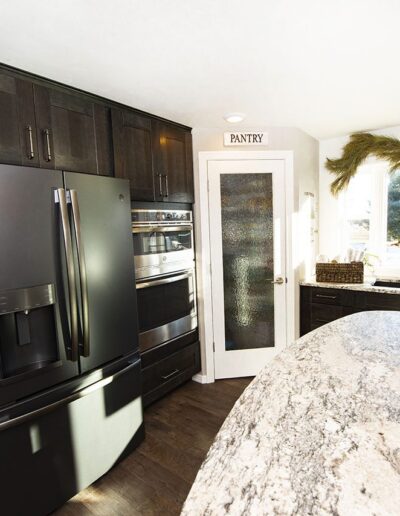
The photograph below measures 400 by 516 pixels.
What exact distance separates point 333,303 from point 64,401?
245 centimetres

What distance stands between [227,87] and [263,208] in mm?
1211

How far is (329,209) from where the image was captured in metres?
3.67

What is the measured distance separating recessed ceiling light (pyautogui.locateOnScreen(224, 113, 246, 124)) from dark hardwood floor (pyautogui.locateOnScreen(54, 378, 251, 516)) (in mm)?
2331

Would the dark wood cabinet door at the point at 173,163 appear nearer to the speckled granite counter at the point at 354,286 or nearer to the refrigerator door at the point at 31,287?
the refrigerator door at the point at 31,287

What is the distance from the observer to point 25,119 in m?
1.76

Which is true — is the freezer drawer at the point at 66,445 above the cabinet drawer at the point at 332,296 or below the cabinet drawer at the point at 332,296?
below

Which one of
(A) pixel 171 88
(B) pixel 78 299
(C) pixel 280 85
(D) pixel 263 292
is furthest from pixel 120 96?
(D) pixel 263 292

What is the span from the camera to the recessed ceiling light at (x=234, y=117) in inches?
100

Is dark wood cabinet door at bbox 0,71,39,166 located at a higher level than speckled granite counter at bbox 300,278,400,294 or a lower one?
higher

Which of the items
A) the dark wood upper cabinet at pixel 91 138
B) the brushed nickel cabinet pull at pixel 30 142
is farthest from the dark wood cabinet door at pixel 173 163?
the brushed nickel cabinet pull at pixel 30 142

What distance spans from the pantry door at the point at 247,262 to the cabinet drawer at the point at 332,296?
1.10 feet

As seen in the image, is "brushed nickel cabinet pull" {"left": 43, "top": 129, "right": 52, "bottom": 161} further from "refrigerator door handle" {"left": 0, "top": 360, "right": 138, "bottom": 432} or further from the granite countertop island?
the granite countertop island

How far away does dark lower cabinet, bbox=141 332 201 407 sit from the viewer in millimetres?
2529

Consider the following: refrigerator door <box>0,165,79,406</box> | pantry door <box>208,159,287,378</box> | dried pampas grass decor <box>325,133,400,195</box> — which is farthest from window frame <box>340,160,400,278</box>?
refrigerator door <box>0,165,79,406</box>
